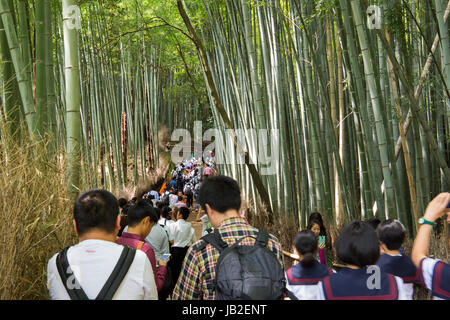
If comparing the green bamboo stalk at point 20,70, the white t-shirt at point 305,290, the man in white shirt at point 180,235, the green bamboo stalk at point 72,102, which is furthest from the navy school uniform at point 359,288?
the man in white shirt at point 180,235

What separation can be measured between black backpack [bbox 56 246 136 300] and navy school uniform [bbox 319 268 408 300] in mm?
577

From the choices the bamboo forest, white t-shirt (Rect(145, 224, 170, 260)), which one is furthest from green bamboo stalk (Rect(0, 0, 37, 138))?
white t-shirt (Rect(145, 224, 170, 260))

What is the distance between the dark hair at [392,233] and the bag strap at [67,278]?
4.04 feet

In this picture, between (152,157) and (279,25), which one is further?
(152,157)

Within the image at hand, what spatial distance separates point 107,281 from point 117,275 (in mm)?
31

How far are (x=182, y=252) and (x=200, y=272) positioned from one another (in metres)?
2.65

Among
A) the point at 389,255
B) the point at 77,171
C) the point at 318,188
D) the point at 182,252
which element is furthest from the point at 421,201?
the point at 77,171

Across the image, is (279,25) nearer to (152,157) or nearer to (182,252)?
(182,252)

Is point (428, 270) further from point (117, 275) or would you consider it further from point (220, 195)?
point (117, 275)

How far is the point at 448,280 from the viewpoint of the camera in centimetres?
139

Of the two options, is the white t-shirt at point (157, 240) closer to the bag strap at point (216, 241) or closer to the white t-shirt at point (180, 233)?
the white t-shirt at point (180, 233)

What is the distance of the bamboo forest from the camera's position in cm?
236

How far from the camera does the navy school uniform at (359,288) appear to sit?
4.59ft

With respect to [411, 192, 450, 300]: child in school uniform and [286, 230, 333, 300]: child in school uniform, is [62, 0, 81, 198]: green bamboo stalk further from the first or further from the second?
[411, 192, 450, 300]: child in school uniform
